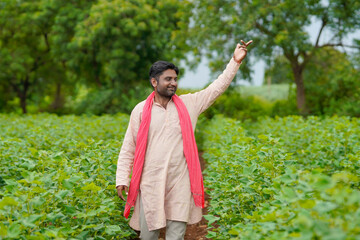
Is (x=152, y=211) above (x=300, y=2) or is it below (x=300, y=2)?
below

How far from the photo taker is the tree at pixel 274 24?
16.1 m

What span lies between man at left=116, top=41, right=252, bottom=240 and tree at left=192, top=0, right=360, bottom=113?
42.2 feet

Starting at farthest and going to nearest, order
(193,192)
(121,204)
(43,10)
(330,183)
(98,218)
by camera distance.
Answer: (43,10)
(121,204)
(193,192)
(98,218)
(330,183)

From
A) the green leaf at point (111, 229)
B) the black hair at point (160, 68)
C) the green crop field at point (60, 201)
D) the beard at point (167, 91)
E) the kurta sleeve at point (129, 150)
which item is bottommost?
the green leaf at point (111, 229)

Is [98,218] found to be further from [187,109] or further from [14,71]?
[14,71]

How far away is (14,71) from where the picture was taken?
952 inches

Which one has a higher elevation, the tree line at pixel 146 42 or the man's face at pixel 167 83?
the tree line at pixel 146 42

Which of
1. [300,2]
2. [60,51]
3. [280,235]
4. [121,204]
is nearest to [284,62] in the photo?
[300,2]

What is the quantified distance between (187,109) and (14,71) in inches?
909

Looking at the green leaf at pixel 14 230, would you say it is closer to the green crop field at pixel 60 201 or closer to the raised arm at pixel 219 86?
the green crop field at pixel 60 201

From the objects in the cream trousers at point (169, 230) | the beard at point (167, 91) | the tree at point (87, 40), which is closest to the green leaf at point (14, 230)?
the cream trousers at point (169, 230)

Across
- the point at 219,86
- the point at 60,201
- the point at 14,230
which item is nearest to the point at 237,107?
the point at 219,86

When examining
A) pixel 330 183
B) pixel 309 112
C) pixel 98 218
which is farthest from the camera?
pixel 309 112

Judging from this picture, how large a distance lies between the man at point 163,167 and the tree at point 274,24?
12.9 metres
